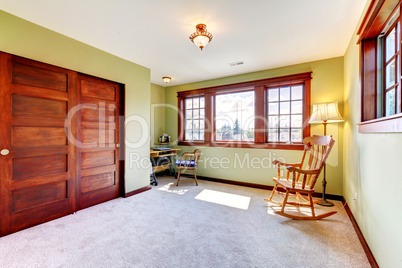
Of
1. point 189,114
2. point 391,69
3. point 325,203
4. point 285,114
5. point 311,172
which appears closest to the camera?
point 391,69

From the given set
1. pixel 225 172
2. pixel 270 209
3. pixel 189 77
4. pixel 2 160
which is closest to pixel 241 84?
pixel 189 77

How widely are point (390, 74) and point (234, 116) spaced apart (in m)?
2.76

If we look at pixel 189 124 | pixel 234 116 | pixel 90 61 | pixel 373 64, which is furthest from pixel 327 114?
pixel 90 61

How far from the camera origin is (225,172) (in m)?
4.26

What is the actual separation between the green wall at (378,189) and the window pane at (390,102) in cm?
28

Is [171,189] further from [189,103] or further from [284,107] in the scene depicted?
[284,107]

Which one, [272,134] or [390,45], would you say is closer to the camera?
[390,45]

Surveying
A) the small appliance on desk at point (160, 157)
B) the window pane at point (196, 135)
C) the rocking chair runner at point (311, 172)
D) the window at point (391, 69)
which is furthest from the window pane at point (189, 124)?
the window at point (391, 69)

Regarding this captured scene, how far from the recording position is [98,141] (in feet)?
9.63

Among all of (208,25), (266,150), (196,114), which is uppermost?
(208,25)

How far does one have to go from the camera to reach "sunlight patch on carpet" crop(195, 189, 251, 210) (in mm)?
2941

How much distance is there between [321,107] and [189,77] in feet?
9.43

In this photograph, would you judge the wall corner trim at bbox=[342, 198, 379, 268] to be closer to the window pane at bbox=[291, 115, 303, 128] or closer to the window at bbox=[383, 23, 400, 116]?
the window at bbox=[383, 23, 400, 116]

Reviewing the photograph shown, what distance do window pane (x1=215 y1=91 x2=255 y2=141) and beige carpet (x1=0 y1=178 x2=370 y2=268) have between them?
178 cm
